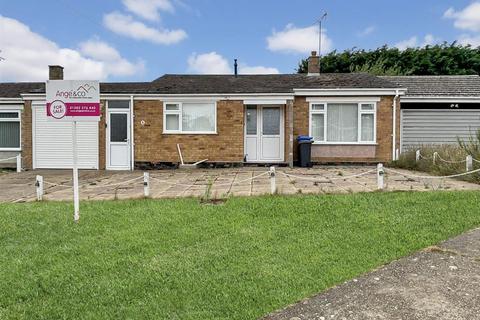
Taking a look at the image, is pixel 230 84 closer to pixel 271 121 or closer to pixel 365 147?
pixel 271 121

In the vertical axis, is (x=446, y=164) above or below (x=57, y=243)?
above

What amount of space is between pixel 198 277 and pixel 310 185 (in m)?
6.34

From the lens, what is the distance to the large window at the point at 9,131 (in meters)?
17.6

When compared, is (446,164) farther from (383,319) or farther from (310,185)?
(383,319)

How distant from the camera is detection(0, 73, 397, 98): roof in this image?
16.7m

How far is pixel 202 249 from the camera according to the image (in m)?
5.57

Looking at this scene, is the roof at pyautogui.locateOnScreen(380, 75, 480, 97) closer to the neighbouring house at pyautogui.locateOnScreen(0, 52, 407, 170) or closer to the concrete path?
the neighbouring house at pyautogui.locateOnScreen(0, 52, 407, 170)

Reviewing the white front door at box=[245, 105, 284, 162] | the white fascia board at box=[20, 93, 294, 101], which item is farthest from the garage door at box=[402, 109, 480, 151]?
the white fascia board at box=[20, 93, 294, 101]

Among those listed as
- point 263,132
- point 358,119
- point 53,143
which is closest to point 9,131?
point 53,143

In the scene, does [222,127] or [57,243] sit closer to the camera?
[57,243]

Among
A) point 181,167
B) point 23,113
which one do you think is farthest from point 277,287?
point 23,113

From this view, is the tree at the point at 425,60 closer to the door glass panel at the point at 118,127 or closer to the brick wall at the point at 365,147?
the brick wall at the point at 365,147

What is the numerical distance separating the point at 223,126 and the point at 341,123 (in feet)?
15.5

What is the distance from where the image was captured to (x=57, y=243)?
6.07 meters
